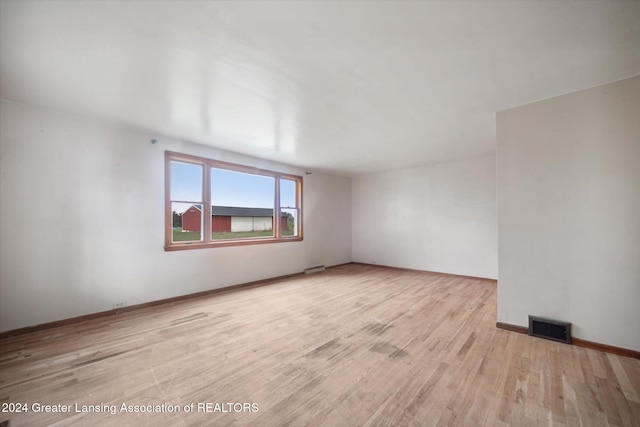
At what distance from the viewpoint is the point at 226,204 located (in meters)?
4.94

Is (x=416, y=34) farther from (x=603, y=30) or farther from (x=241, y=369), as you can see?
(x=241, y=369)

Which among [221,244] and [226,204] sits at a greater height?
[226,204]

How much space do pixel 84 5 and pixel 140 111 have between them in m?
1.67

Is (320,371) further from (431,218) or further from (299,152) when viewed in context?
(431,218)

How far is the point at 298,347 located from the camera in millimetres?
2520

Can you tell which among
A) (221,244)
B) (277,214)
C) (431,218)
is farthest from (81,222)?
(431,218)

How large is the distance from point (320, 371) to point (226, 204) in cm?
372

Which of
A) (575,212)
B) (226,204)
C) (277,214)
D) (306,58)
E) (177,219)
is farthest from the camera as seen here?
(277,214)

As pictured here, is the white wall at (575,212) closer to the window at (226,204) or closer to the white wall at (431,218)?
the white wall at (431,218)

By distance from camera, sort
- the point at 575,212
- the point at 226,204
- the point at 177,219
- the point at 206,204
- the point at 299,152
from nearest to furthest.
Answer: the point at 575,212, the point at 177,219, the point at 206,204, the point at 299,152, the point at 226,204

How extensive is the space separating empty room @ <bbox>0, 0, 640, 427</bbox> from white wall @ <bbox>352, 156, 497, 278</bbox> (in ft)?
3.60

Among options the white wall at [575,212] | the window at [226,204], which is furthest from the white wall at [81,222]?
the white wall at [575,212]

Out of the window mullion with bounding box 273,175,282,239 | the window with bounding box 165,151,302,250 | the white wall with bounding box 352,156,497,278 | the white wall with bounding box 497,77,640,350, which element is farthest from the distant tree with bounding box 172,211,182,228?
the white wall with bounding box 352,156,497,278

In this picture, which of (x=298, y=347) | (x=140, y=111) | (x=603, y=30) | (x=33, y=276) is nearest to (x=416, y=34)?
(x=603, y=30)
